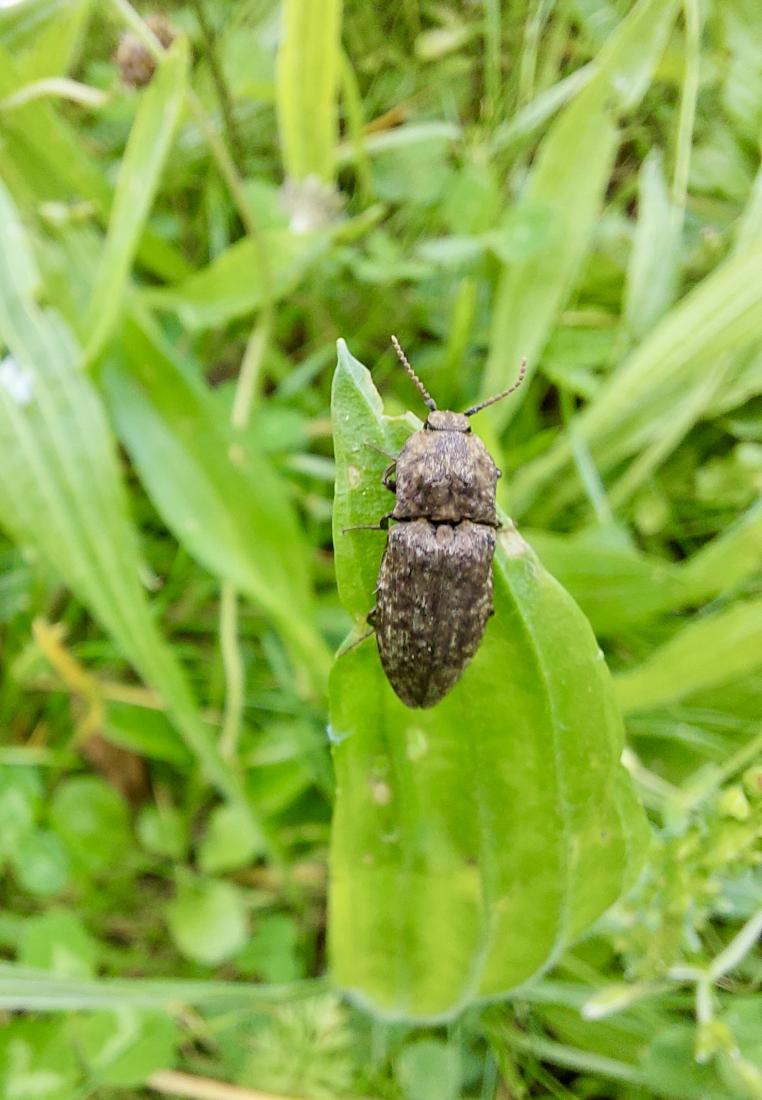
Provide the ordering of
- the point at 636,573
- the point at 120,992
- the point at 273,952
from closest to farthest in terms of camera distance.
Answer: the point at 120,992, the point at 636,573, the point at 273,952

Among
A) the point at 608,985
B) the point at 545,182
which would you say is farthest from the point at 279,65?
the point at 608,985

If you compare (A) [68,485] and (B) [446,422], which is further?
(A) [68,485]

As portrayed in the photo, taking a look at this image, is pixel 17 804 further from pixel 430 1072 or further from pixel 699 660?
pixel 699 660

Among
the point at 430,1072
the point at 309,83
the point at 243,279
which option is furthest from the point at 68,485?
the point at 430,1072

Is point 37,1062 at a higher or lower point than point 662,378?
lower

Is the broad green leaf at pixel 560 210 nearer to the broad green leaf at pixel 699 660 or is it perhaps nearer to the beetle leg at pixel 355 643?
the broad green leaf at pixel 699 660

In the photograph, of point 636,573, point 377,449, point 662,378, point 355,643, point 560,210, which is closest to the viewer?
point 377,449

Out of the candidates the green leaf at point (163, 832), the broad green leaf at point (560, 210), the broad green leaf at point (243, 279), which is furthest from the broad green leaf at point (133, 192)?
the green leaf at point (163, 832)
